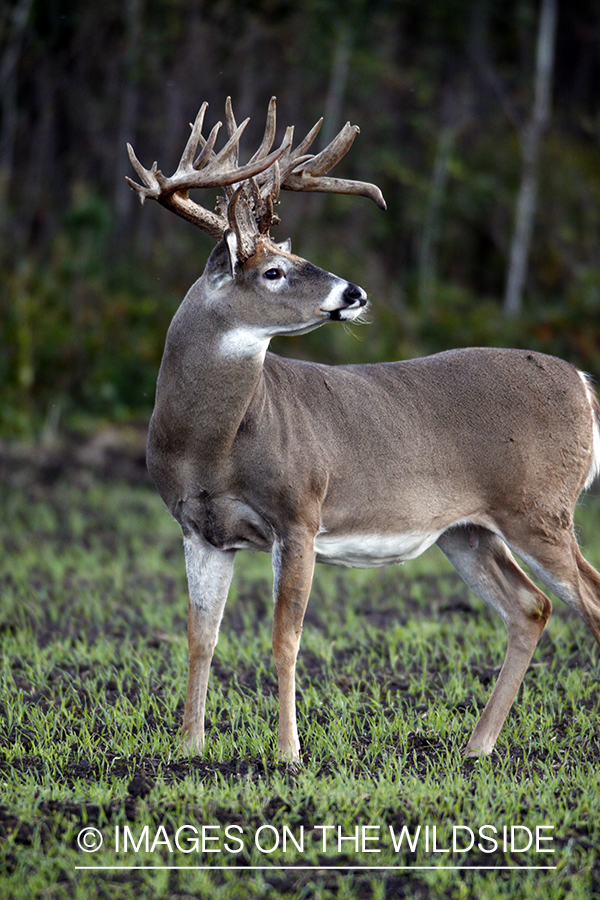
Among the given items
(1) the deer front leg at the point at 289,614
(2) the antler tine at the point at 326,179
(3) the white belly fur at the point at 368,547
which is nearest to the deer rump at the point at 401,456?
(3) the white belly fur at the point at 368,547

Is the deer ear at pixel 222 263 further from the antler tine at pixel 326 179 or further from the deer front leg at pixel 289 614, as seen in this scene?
the deer front leg at pixel 289 614

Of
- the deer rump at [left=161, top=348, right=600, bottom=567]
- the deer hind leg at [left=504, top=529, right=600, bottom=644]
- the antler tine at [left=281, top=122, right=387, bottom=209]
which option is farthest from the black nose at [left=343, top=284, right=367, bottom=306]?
the deer hind leg at [left=504, top=529, right=600, bottom=644]

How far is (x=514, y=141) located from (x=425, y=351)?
6.31m

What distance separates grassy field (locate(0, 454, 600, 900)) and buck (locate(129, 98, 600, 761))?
32cm

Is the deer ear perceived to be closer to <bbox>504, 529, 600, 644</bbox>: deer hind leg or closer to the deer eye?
the deer eye

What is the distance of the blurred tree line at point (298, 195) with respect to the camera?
504 inches

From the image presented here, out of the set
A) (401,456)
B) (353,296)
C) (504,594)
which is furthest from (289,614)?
(353,296)

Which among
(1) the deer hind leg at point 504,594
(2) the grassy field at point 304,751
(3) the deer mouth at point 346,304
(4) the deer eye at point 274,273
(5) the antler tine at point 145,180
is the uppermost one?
(5) the antler tine at point 145,180

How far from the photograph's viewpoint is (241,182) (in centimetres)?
438

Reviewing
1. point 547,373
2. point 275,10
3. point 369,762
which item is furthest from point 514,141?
point 369,762

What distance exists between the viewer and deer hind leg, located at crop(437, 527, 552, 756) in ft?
15.9

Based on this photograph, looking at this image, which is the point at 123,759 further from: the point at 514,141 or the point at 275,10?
the point at 514,141

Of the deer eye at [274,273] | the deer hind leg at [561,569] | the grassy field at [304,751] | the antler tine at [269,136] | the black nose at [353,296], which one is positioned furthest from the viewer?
the deer hind leg at [561,569]

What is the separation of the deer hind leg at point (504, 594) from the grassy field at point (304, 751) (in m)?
0.21
